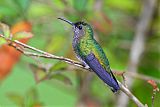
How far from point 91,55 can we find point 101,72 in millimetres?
97

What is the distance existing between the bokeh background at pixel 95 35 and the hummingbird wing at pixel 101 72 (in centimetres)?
49

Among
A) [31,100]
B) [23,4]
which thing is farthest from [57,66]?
[23,4]

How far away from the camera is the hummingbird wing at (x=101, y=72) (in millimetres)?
1197

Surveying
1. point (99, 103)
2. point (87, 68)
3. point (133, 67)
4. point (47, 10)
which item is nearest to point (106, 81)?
point (87, 68)

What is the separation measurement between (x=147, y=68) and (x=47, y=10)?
727 millimetres

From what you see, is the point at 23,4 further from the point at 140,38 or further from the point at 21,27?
the point at 140,38

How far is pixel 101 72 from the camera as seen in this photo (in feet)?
4.02

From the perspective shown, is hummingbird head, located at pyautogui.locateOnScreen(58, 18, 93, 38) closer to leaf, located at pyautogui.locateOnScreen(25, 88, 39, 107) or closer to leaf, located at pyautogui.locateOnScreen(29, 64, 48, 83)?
leaf, located at pyautogui.locateOnScreen(29, 64, 48, 83)

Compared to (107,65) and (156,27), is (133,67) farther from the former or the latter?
(107,65)

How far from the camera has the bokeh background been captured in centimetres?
199

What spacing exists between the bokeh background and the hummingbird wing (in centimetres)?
49

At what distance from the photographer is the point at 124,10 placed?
275 centimetres

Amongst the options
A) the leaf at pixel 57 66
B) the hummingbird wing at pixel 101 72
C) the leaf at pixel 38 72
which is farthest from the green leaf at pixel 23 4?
the hummingbird wing at pixel 101 72

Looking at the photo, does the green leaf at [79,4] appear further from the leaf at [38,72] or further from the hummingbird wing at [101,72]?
the hummingbird wing at [101,72]
